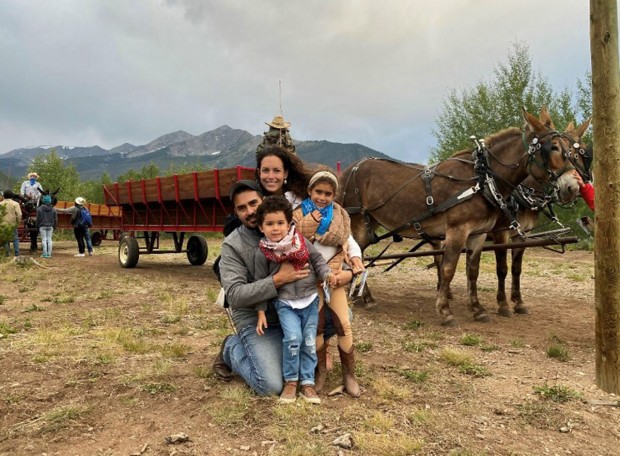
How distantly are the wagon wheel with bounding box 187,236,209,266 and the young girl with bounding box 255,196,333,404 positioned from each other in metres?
9.48

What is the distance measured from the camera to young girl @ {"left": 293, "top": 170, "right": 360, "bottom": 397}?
337cm

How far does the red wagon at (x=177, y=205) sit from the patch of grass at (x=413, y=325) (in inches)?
142

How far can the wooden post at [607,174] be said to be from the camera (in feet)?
10.3

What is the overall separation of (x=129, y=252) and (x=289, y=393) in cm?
941

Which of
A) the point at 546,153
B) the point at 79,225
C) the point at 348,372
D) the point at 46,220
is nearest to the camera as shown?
the point at 348,372

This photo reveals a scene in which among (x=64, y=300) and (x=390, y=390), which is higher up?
(x=64, y=300)

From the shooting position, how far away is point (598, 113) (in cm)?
321

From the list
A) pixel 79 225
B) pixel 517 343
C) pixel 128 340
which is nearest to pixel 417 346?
pixel 517 343

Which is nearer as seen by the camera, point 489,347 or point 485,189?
point 489,347

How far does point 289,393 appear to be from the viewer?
3129 millimetres

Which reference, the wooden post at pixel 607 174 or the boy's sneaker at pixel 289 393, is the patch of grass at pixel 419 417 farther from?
the wooden post at pixel 607 174

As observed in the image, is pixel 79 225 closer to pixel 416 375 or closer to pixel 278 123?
pixel 278 123

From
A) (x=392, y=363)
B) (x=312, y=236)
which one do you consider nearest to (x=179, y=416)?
(x=312, y=236)

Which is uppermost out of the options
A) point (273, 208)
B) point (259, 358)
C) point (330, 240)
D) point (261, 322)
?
point (273, 208)
